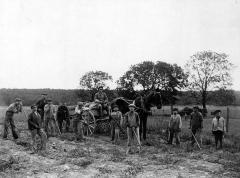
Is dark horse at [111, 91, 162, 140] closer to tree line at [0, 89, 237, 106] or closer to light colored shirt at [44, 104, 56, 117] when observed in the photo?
light colored shirt at [44, 104, 56, 117]

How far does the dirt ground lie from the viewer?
30.8 feet

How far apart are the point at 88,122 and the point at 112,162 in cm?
713

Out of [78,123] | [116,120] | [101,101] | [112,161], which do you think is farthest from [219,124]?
[78,123]

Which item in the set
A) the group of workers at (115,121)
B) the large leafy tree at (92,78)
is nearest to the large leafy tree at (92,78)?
the large leafy tree at (92,78)

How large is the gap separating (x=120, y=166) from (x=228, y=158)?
4.01 metres

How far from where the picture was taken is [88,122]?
1788cm

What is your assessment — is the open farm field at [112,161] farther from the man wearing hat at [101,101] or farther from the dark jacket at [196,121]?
the man wearing hat at [101,101]

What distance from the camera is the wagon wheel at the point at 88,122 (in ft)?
58.1

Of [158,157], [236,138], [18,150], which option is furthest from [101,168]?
[236,138]

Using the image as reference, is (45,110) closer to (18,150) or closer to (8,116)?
(8,116)

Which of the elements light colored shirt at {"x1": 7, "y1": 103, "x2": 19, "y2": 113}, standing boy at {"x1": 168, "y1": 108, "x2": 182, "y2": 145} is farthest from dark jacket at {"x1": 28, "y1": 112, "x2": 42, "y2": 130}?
standing boy at {"x1": 168, "y1": 108, "x2": 182, "y2": 145}

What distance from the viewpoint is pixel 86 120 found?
17.8 m

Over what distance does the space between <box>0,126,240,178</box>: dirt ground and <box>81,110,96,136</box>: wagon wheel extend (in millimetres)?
3239

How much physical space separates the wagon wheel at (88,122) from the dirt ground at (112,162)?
3.24m
